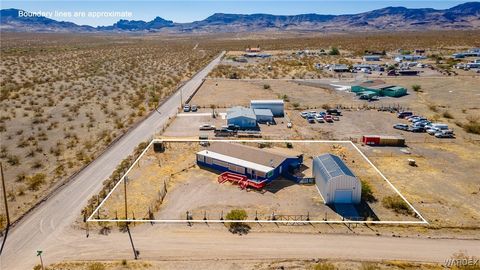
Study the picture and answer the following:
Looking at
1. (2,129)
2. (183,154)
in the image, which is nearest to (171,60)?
(2,129)

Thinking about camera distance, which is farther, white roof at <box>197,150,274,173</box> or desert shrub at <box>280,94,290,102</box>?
desert shrub at <box>280,94,290,102</box>

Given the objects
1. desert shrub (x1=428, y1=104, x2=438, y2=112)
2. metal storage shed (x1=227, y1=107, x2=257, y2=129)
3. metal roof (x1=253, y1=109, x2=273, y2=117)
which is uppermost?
desert shrub (x1=428, y1=104, x2=438, y2=112)

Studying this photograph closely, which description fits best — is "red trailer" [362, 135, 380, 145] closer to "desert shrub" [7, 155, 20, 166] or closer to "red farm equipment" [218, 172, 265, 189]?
"red farm equipment" [218, 172, 265, 189]

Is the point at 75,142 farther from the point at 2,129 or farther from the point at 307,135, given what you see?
the point at 307,135

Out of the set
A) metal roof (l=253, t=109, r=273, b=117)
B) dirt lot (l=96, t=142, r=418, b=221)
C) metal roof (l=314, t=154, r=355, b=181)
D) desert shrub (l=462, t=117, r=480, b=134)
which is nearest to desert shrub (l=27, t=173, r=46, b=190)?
dirt lot (l=96, t=142, r=418, b=221)

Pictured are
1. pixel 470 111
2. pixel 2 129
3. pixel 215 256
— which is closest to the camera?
pixel 215 256

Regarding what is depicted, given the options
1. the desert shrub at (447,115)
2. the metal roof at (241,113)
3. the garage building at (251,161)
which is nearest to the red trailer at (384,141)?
the garage building at (251,161)
